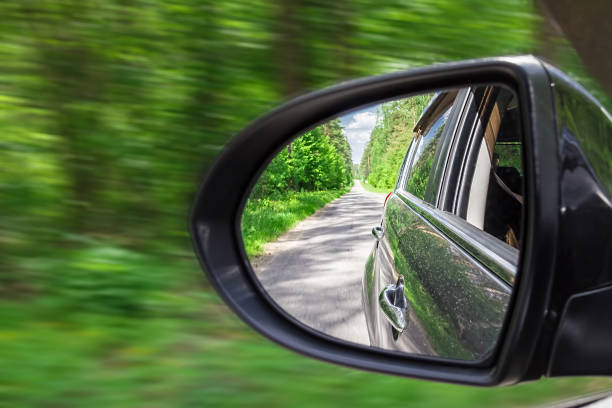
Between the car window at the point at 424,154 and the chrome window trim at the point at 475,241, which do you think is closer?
the chrome window trim at the point at 475,241

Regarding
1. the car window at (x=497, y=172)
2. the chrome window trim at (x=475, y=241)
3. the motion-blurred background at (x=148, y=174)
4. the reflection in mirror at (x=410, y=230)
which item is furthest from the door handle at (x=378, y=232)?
the motion-blurred background at (x=148, y=174)

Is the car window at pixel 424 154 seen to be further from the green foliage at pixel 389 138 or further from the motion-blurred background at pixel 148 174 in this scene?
the motion-blurred background at pixel 148 174

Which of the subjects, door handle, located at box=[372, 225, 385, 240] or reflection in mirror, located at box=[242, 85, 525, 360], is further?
door handle, located at box=[372, 225, 385, 240]

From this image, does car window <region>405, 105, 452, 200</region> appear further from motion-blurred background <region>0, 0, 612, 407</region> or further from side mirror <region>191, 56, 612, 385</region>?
motion-blurred background <region>0, 0, 612, 407</region>

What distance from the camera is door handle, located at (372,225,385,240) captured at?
173cm

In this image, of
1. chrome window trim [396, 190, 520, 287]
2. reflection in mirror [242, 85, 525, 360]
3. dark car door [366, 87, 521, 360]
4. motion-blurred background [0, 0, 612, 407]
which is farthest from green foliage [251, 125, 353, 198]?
motion-blurred background [0, 0, 612, 407]

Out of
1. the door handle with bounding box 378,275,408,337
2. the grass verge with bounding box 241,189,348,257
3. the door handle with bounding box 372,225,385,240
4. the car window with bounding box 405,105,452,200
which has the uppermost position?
the car window with bounding box 405,105,452,200

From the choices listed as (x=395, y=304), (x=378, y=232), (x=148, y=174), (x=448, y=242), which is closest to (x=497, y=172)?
(x=448, y=242)

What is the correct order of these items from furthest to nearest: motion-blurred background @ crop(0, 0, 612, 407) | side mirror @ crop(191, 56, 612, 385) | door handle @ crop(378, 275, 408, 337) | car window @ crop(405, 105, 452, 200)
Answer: motion-blurred background @ crop(0, 0, 612, 407) < car window @ crop(405, 105, 452, 200) < door handle @ crop(378, 275, 408, 337) < side mirror @ crop(191, 56, 612, 385)

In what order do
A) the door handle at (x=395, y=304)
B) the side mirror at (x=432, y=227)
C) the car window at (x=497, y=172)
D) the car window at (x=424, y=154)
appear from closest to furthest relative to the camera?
1. the side mirror at (x=432, y=227)
2. the car window at (x=497, y=172)
3. the door handle at (x=395, y=304)
4. the car window at (x=424, y=154)

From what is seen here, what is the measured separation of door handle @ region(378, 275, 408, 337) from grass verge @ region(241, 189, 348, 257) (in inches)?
14.1

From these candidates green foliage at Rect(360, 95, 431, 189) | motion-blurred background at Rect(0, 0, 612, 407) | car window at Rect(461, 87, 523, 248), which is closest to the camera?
car window at Rect(461, 87, 523, 248)

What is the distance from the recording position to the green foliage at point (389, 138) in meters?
1.26

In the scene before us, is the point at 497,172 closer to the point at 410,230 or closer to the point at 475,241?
the point at 475,241
